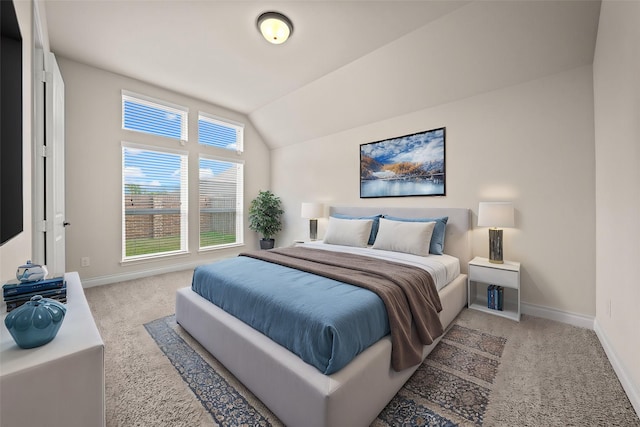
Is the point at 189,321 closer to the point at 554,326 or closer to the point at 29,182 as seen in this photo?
the point at 29,182

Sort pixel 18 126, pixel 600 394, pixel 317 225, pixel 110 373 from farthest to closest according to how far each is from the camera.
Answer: pixel 317 225 → pixel 110 373 → pixel 600 394 → pixel 18 126

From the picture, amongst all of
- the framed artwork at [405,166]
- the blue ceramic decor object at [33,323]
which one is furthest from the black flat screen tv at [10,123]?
the framed artwork at [405,166]

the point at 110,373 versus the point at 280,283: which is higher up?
the point at 280,283

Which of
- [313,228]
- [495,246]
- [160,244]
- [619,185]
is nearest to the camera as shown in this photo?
[619,185]

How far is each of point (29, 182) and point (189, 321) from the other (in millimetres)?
1502

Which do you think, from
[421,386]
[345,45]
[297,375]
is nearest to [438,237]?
[421,386]

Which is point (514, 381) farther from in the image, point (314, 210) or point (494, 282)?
point (314, 210)

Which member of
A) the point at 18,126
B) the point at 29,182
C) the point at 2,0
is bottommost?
the point at 29,182

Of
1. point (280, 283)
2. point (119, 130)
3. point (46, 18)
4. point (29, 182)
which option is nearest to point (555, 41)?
point (280, 283)

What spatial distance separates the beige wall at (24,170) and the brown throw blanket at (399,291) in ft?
5.42

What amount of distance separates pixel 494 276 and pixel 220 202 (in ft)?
14.6

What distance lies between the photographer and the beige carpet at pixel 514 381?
1412 millimetres

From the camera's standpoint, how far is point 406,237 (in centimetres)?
298

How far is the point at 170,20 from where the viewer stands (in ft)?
8.60
